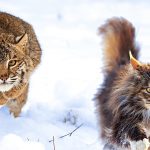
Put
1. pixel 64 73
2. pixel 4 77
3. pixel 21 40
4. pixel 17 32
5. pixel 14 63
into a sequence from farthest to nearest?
1. pixel 64 73
2. pixel 17 32
3. pixel 21 40
4. pixel 14 63
5. pixel 4 77

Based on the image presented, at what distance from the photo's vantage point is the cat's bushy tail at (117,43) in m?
7.54

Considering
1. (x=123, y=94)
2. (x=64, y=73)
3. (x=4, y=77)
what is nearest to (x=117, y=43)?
(x=123, y=94)

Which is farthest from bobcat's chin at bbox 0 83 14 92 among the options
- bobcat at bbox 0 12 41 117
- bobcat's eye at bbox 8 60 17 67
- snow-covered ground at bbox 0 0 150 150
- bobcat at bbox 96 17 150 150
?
bobcat at bbox 96 17 150 150

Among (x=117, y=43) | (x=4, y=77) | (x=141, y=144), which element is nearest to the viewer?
(x=141, y=144)

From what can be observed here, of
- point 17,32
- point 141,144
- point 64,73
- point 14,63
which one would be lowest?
point 64,73

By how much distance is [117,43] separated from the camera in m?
7.54

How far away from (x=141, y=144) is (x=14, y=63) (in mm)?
1236

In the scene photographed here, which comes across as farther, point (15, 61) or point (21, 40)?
point (21, 40)

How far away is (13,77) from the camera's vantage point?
6.65 metres

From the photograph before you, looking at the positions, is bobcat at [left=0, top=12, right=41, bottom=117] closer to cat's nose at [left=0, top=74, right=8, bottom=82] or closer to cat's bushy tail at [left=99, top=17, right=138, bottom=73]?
cat's nose at [left=0, top=74, right=8, bottom=82]

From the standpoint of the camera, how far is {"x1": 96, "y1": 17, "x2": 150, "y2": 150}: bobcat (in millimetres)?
6395

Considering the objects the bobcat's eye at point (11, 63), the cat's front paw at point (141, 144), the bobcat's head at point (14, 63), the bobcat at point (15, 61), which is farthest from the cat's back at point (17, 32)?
the cat's front paw at point (141, 144)

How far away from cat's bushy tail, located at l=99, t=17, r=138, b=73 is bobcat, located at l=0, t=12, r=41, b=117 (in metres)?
0.64

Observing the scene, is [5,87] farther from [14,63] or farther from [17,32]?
[17,32]
